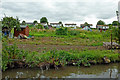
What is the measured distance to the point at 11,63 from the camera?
19.6 feet

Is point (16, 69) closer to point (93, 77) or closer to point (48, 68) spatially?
point (48, 68)

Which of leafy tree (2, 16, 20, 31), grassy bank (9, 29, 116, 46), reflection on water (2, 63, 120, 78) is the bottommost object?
reflection on water (2, 63, 120, 78)

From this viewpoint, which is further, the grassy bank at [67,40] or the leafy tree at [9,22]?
the leafy tree at [9,22]

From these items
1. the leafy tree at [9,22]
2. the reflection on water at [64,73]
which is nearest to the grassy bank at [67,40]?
the reflection on water at [64,73]

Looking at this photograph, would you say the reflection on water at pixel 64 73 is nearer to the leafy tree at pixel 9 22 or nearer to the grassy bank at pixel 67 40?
the grassy bank at pixel 67 40

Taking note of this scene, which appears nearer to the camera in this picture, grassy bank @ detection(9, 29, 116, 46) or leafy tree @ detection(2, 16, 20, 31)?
grassy bank @ detection(9, 29, 116, 46)

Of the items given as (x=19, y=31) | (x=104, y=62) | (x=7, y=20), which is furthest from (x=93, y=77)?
(x=19, y=31)

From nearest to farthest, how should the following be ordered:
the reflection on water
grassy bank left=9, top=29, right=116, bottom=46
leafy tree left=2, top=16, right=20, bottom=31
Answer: the reflection on water, grassy bank left=9, top=29, right=116, bottom=46, leafy tree left=2, top=16, right=20, bottom=31

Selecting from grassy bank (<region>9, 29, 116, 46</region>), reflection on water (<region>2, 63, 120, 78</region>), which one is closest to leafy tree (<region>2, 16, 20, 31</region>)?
grassy bank (<region>9, 29, 116, 46</region>)

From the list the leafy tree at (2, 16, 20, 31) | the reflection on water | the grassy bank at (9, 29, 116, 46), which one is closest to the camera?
the reflection on water

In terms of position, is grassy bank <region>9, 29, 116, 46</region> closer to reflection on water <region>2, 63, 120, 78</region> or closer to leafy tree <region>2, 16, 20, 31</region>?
reflection on water <region>2, 63, 120, 78</region>

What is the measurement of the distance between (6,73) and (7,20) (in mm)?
16547

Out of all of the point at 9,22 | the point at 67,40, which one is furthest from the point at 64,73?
the point at 9,22

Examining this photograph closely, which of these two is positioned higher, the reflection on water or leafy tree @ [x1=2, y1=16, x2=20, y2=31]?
leafy tree @ [x1=2, y1=16, x2=20, y2=31]
